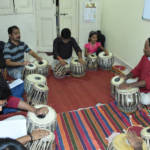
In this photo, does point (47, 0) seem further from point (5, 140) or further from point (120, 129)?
point (5, 140)

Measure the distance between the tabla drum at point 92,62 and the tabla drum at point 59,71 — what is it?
1.84 feet

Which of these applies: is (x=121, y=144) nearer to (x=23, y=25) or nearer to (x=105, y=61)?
(x=105, y=61)

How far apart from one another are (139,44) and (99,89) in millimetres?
1265

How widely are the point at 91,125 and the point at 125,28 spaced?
2.57 metres

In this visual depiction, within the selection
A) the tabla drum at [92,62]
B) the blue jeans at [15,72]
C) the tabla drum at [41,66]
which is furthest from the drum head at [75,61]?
the blue jeans at [15,72]

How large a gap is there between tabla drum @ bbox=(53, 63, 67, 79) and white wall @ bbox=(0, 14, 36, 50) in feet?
5.96

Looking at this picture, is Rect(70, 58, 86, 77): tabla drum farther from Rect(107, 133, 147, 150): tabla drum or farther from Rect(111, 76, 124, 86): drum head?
Rect(107, 133, 147, 150): tabla drum

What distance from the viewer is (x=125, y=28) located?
164 inches

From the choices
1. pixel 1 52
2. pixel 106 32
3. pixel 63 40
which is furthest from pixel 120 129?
pixel 106 32

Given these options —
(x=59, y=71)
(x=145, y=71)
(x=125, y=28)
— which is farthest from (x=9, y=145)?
(x=125, y=28)

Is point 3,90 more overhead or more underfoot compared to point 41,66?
more overhead

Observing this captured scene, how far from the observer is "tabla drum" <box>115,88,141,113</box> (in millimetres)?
2346

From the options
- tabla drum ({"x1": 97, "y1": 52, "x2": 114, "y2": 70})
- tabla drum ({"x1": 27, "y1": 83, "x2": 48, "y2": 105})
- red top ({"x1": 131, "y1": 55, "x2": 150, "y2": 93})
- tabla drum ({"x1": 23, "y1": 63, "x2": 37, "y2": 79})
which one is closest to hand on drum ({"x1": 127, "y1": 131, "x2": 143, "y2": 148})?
red top ({"x1": 131, "y1": 55, "x2": 150, "y2": 93})

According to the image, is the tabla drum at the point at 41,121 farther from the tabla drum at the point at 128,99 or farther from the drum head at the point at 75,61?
the drum head at the point at 75,61
